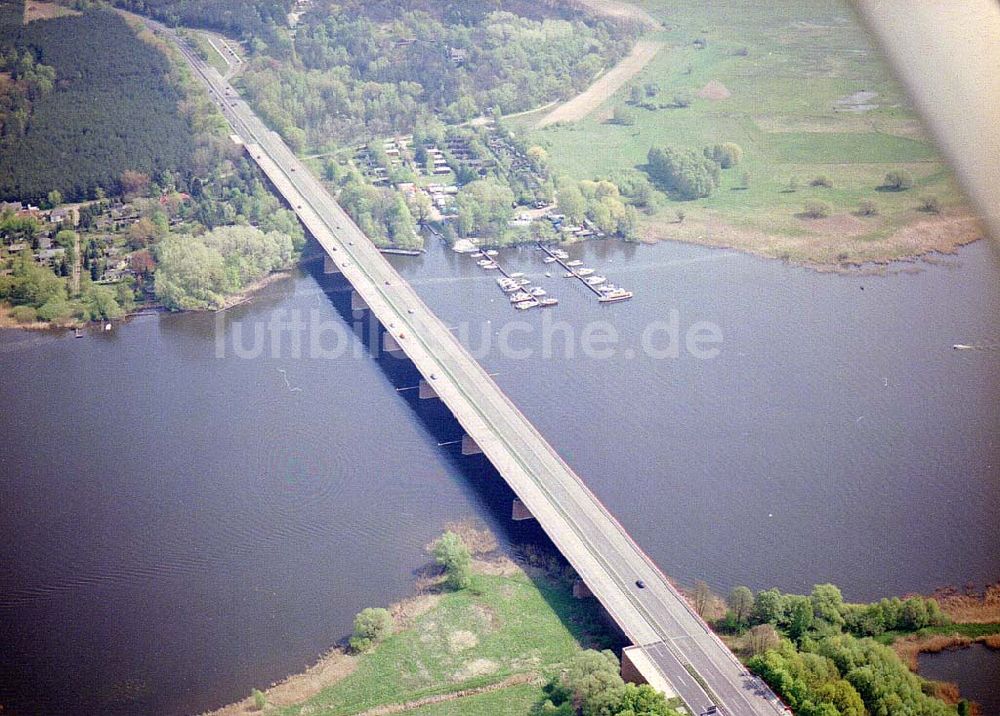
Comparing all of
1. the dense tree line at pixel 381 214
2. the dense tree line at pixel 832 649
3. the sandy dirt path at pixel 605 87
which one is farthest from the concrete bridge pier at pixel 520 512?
the sandy dirt path at pixel 605 87

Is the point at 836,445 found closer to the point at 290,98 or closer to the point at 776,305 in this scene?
the point at 776,305

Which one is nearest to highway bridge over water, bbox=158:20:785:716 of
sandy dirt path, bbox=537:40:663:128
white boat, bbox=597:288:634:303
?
white boat, bbox=597:288:634:303

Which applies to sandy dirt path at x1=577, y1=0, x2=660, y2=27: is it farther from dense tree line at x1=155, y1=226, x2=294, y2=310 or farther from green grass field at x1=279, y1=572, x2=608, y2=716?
green grass field at x1=279, y1=572, x2=608, y2=716

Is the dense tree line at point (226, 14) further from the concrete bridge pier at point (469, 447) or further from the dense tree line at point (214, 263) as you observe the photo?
the concrete bridge pier at point (469, 447)

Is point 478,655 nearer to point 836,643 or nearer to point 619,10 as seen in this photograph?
point 836,643

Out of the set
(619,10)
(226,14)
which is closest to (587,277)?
(619,10)

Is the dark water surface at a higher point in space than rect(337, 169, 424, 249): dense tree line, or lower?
lower

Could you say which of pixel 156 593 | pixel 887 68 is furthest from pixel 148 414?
pixel 887 68
